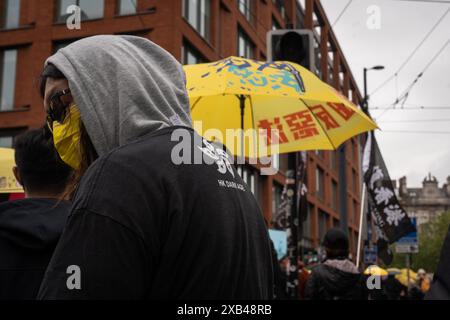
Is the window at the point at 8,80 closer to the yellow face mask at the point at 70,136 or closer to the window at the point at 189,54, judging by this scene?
the window at the point at 189,54

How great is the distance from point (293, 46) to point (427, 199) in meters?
120

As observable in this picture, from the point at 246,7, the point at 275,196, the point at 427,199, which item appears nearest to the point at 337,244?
the point at 246,7

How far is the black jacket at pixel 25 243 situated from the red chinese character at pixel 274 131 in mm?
3911

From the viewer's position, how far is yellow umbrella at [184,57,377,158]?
199 inches

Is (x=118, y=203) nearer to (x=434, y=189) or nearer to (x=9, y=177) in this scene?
(x=9, y=177)

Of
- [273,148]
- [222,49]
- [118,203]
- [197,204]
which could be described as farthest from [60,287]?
[222,49]

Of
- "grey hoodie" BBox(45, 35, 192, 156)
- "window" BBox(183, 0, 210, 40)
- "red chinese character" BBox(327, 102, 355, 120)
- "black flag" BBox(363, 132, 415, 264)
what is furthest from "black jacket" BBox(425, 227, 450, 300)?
"window" BBox(183, 0, 210, 40)

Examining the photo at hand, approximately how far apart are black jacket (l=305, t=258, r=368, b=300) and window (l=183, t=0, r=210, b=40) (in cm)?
1790

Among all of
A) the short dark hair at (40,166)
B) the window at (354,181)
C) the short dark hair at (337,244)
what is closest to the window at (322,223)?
the window at (354,181)

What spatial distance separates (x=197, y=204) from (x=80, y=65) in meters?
0.51

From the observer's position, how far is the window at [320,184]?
46.2 metres

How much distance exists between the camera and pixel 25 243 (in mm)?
2205

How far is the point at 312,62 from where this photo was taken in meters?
6.15

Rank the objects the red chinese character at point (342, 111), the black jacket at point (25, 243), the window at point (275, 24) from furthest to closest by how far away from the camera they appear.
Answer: the window at point (275, 24), the red chinese character at point (342, 111), the black jacket at point (25, 243)
